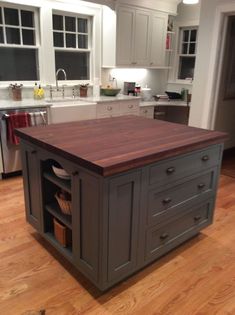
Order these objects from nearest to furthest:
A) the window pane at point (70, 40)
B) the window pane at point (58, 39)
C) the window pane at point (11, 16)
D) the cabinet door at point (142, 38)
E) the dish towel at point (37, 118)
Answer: the dish towel at point (37, 118) → the window pane at point (11, 16) → the window pane at point (58, 39) → the window pane at point (70, 40) → the cabinet door at point (142, 38)

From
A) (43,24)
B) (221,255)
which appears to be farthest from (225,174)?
(43,24)

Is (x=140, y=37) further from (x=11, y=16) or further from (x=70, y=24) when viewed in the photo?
(x=11, y=16)

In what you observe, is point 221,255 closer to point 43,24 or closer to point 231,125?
point 231,125

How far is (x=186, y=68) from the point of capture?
5.93m

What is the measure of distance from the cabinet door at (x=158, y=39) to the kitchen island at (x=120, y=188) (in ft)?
10.9

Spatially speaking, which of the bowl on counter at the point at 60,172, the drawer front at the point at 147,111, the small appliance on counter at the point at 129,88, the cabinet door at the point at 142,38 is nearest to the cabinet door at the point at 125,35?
the cabinet door at the point at 142,38

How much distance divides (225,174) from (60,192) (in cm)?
272

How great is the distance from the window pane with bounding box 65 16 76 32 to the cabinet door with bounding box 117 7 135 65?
0.72m

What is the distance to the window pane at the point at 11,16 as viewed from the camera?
153 inches

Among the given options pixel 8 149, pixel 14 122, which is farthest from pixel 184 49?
pixel 8 149

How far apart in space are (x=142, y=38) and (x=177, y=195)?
12.5 feet

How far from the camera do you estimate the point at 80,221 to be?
1.78 m

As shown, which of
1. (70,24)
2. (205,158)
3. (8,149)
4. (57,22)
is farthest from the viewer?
(70,24)

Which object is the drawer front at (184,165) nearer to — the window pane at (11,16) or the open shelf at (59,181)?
the open shelf at (59,181)
